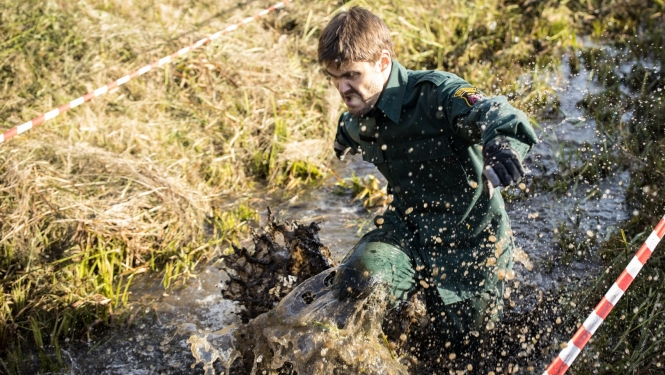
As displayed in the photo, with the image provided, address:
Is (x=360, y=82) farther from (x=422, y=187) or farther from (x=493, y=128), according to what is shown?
(x=493, y=128)

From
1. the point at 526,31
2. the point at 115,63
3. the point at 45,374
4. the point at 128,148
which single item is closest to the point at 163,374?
the point at 45,374

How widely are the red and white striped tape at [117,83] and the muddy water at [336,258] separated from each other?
55.3 inches

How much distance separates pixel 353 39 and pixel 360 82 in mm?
183

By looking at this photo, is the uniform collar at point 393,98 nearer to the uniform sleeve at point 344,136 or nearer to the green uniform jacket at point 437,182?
the green uniform jacket at point 437,182

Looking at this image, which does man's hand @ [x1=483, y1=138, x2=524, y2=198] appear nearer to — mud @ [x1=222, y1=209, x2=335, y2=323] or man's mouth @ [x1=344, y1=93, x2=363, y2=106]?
man's mouth @ [x1=344, y1=93, x2=363, y2=106]

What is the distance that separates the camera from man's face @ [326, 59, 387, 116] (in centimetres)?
303

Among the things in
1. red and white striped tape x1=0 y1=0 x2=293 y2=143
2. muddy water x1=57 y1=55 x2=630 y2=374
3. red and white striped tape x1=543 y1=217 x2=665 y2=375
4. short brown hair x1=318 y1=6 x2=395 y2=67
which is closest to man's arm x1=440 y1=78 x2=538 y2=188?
short brown hair x1=318 y1=6 x2=395 y2=67

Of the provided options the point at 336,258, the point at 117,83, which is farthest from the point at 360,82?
the point at 117,83

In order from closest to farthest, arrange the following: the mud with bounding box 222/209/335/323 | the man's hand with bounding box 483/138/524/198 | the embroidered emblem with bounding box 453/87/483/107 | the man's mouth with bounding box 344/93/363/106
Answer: the man's hand with bounding box 483/138/524/198 → the embroidered emblem with bounding box 453/87/483/107 → the man's mouth with bounding box 344/93/363/106 → the mud with bounding box 222/209/335/323

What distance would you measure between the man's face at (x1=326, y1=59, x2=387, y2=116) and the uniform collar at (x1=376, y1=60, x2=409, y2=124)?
0.03 metres

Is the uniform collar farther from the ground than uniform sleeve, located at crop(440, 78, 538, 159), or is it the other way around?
uniform sleeve, located at crop(440, 78, 538, 159)

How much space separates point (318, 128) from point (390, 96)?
3.30m

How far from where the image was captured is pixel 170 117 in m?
6.28

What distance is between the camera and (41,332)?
4156mm
